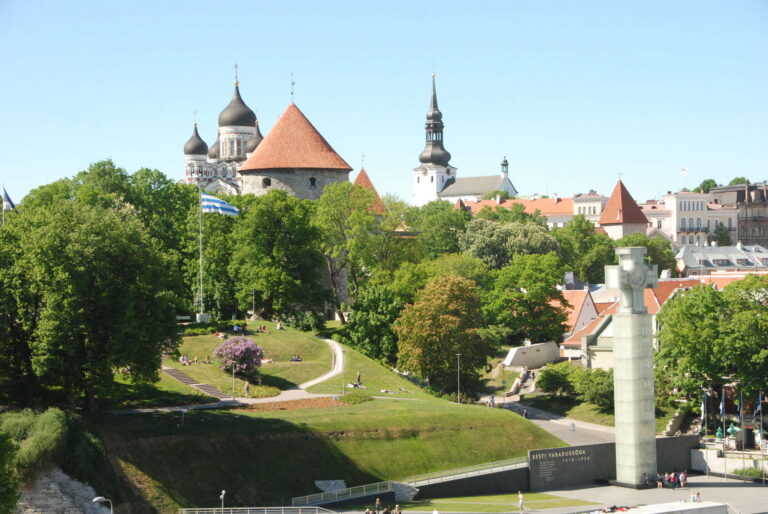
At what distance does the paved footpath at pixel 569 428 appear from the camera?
202 ft

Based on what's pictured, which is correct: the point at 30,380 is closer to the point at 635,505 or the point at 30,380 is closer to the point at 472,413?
the point at 472,413

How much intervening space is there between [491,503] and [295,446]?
9.66m

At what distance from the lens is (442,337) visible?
69.9 metres

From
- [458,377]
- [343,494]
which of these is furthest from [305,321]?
[343,494]

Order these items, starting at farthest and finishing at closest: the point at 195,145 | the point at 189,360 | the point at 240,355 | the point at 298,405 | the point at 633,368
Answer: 1. the point at 195,145
2. the point at 189,360
3. the point at 240,355
4. the point at 298,405
5. the point at 633,368

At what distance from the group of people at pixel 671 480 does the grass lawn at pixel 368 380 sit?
17944 mm

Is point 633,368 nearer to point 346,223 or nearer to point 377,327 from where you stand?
point 377,327

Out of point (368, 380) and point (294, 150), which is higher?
point (294, 150)

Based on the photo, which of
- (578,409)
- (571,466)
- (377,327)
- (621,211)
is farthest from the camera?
(621,211)

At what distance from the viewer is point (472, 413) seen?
2327 inches

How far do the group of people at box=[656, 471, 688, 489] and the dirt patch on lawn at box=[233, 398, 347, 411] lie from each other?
17.6 m

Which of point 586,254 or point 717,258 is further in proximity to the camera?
point 717,258

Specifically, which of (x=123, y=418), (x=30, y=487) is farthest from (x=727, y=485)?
(x=30, y=487)

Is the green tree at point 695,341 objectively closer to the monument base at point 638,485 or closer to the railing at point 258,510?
the monument base at point 638,485
